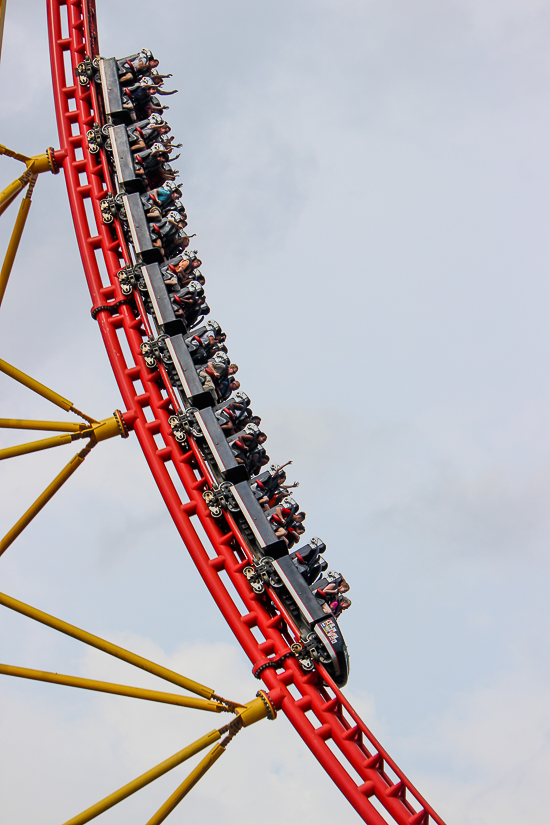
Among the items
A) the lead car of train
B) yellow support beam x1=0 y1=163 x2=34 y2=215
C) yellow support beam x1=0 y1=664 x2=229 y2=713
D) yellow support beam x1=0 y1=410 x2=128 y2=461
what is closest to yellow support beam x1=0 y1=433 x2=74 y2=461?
yellow support beam x1=0 y1=410 x2=128 y2=461

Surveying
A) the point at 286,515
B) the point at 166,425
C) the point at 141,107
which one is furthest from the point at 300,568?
the point at 141,107

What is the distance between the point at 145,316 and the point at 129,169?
6.15ft

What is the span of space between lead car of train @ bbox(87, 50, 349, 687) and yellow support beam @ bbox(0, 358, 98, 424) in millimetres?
1018

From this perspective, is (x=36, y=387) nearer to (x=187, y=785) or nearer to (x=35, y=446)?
(x=35, y=446)

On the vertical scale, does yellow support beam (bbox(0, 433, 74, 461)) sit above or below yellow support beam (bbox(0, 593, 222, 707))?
above

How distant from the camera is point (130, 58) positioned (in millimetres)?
12672

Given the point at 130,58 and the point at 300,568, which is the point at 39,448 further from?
the point at 130,58

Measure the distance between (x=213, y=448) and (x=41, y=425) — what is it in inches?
62.5

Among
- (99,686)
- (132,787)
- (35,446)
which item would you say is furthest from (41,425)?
(132,787)

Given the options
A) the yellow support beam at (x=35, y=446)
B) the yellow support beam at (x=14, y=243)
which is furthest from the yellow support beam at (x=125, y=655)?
the yellow support beam at (x=14, y=243)

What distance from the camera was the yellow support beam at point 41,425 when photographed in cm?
924

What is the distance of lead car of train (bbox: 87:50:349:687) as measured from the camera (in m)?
8.98

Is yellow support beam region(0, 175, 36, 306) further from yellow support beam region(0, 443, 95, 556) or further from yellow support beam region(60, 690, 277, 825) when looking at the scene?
yellow support beam region(60, 690, 277, 825)

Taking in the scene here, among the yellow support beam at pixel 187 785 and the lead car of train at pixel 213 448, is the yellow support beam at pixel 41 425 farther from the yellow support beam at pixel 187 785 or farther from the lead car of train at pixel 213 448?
the yellow support beam at pixel 187 785
